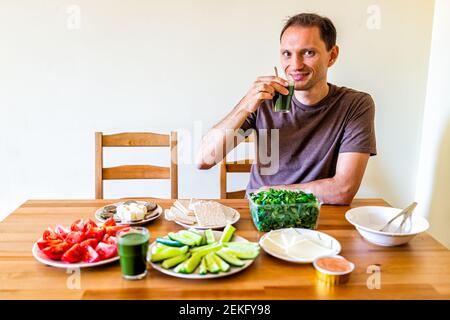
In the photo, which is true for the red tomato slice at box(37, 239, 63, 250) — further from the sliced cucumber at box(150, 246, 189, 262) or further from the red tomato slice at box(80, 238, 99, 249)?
the sliced cucumber at box(150, 246, 189, 262)

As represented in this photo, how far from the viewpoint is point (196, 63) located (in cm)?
219

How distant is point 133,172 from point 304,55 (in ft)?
3.05

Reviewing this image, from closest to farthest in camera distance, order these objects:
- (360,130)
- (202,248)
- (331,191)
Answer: (202,248) → (331,191) → (360,130)

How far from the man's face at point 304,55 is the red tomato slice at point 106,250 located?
42.1 inches

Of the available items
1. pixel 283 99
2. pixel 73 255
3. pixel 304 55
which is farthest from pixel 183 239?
pixel 304 55

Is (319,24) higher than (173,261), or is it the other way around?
(319,24)

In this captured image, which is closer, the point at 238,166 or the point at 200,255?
the point at 200,255

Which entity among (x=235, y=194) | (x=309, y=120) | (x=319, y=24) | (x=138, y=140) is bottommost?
(x=235, y=194)

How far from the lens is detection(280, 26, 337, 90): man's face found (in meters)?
1.62

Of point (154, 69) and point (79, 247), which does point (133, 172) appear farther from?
point (79, 247)

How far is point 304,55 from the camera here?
5.35 ft

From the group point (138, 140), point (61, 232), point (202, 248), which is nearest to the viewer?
point (202, 248)

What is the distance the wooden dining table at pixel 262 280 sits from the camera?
840 millimetres
